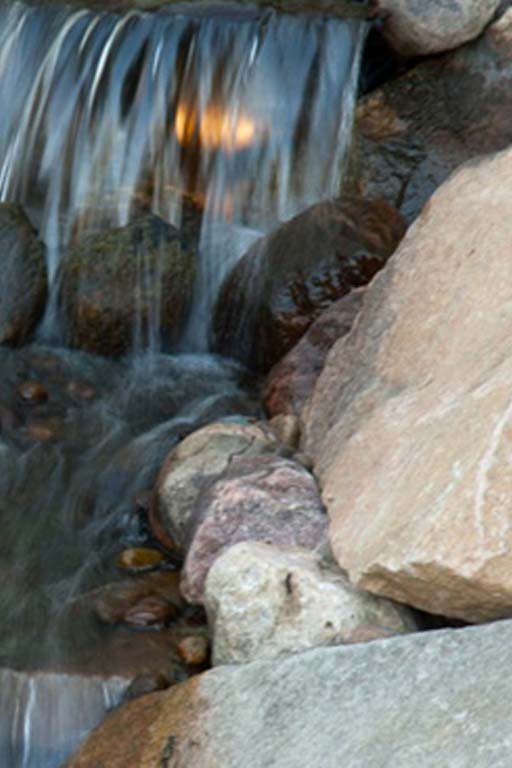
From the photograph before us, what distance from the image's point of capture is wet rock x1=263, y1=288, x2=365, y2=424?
5.77 meters

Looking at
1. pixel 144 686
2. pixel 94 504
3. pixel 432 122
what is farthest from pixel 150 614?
pixel 432 122

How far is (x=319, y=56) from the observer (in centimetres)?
781

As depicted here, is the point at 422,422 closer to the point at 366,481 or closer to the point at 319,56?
the point at 366,481

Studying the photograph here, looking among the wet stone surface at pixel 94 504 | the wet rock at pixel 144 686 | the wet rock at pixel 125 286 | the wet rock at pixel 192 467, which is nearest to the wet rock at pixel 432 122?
the wet rock at pixel 125 286

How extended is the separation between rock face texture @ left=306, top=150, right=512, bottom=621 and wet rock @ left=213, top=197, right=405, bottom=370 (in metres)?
1.21

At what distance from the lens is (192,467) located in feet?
16.9

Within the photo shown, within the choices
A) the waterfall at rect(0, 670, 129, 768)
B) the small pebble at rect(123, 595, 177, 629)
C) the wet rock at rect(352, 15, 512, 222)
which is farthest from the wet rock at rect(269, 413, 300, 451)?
the wet rock at rect(352, 15, 512, 222)

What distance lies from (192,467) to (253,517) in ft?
2.08

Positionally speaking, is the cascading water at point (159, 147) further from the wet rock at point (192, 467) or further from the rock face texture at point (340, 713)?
the rock face texture at point (340, 713)

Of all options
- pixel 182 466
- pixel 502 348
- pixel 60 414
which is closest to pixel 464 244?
pixel 502 348

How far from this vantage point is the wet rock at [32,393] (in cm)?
639

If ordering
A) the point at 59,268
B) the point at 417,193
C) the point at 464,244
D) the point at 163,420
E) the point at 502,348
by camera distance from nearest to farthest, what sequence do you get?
the point at 502,348 < the point at 464,244 < the point at 163,420 < the point at 59,268 < the point at 417,193

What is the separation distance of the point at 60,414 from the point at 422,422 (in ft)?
8.35

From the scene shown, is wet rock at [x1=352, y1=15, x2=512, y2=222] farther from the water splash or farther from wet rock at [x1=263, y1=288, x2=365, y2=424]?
wet rock at [x1=263, y1=288, x2=365, y2=424]
